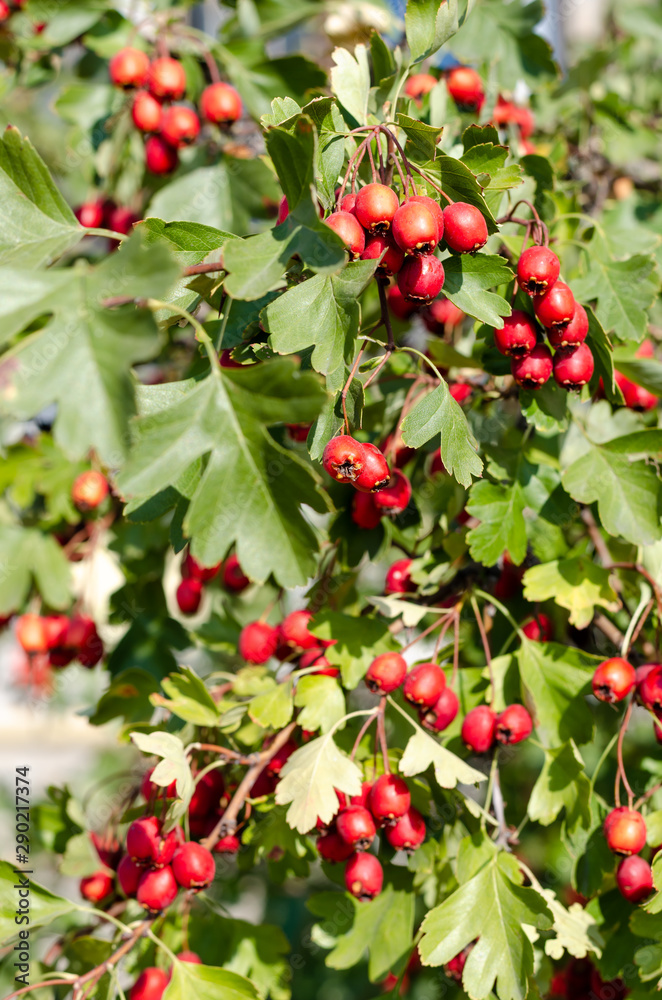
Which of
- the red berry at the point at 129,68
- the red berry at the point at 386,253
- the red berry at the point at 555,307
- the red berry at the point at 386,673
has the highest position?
the red berry at the point at 129,68

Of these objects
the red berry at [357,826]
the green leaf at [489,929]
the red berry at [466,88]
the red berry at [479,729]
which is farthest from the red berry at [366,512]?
the red berry at [466,88]

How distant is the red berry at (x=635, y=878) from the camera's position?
1.16 metres

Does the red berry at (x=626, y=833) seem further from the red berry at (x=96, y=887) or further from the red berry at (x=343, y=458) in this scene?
the red berry at (x=96, y=887)

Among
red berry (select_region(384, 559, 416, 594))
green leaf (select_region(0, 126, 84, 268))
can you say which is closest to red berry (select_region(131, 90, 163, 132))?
green leaf (select_region(0, 126, 84, 268))

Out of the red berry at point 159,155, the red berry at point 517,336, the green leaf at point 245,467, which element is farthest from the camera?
the red berry at point 159,155

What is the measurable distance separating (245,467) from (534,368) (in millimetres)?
452

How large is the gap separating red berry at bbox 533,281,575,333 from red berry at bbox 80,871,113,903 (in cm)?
125

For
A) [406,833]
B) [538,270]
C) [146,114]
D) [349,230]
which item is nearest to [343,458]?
[349,230]

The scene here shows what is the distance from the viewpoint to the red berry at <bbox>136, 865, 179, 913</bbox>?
1199mm

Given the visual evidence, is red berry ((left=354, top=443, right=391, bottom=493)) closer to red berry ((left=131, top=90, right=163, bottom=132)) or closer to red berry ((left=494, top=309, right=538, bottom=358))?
red berry ((left=494, top=309, right=538, bottom=358))

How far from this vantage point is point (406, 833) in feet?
3.91

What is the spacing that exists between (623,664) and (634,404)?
524mm

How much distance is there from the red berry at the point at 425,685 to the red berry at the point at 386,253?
0.59m

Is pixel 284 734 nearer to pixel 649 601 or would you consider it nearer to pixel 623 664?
pixel 623 664
